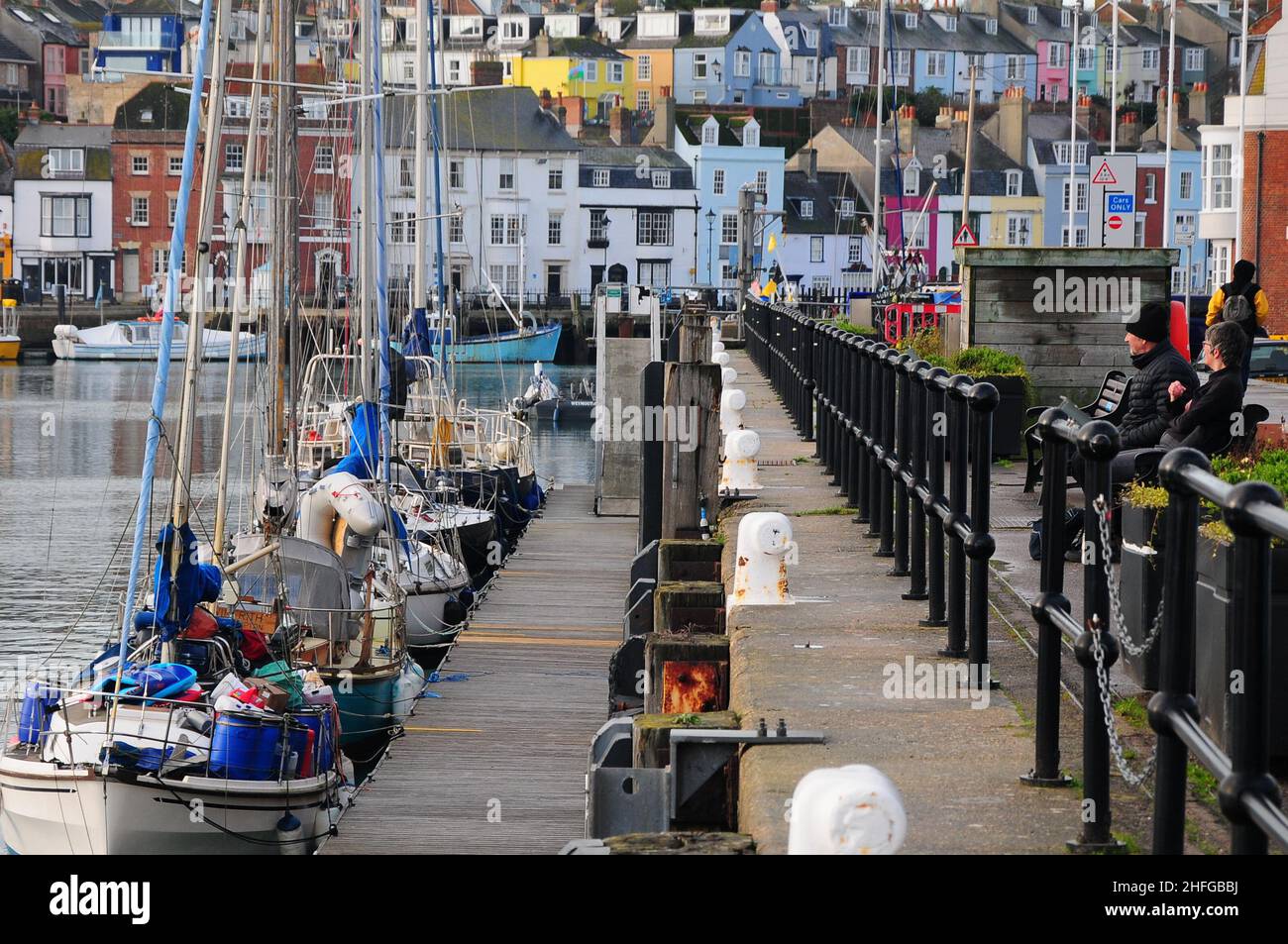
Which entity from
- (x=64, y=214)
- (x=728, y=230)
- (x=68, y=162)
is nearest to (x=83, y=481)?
(x=64, y=214)

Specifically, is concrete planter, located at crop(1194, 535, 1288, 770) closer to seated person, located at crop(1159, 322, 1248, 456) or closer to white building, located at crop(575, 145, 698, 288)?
seated person, located at crop(1159, 322, 1248, 456)

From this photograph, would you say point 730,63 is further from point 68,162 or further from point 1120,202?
point 1120,202

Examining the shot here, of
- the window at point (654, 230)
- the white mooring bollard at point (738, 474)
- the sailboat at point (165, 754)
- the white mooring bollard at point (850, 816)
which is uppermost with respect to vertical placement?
the window at point (654, 230)

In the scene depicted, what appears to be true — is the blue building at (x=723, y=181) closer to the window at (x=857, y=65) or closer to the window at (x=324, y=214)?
the window at (x=324, y=214)

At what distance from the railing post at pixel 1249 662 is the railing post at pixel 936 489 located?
350 cm

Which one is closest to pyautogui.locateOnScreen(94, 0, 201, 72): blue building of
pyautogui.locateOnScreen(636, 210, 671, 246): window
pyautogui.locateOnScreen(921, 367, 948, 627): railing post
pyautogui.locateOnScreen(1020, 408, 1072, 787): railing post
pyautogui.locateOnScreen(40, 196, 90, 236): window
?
pyautogui.locateOnScreen(40, 196, 90, 236): window

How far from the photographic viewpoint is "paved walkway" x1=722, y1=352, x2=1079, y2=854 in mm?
5035

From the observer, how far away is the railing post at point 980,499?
624cm

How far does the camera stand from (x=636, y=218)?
9612cm

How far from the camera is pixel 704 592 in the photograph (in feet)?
31.6

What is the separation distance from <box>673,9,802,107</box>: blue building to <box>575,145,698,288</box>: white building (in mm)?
24055

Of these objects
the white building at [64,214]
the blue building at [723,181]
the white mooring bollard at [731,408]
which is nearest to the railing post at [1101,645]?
the white mooring bollard at [731,408]

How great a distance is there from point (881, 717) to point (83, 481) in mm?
39505
